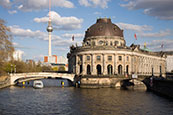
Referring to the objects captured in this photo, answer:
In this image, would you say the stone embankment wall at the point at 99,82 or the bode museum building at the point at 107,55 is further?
the bode museum building at the point at 107,55

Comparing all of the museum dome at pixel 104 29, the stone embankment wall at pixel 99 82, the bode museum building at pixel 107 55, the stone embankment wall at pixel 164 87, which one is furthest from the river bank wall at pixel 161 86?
the museum dome at pixel 104 29

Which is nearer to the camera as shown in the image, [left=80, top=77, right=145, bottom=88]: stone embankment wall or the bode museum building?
[left=80, top=77, right=145, bottom=88]: stone embankment wall

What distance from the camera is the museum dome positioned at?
4363 inches

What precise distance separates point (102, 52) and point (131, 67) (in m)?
17.2

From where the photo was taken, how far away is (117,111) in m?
42.4

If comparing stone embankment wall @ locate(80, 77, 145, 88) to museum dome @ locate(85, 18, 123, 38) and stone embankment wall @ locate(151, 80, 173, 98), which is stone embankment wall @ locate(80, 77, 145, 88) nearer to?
stone embankment wall @ locate(151, 80, 173, 98)

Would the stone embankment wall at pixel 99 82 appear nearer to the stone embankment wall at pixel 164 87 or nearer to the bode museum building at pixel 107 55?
the bode museum building at pixel 107 55

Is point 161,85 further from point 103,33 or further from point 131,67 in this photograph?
point 103,33

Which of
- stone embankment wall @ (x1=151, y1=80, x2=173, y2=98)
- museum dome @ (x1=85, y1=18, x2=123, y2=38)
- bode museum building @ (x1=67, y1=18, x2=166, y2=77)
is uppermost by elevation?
museum dome @ (x1=85, y1=18, x2=123, y2=38)

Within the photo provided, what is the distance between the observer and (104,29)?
111125 millimetres

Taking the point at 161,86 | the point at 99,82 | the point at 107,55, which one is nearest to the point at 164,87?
the point at 161,86

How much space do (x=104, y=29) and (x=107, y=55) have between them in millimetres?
17713

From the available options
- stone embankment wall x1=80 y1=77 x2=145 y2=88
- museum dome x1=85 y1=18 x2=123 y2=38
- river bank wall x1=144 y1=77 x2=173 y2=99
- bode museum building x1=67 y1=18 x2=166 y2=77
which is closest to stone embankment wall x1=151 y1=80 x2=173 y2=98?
river bank wall x1=144 y1=77 x2=173 y2=99

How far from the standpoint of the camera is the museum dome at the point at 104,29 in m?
111
